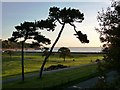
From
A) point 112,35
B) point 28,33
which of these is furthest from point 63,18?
point 112,35

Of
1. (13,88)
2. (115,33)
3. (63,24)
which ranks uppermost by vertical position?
(63,24)

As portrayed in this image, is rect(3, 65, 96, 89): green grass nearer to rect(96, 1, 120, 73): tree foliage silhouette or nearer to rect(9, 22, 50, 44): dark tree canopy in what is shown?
rect(9, 22, 50, 44): dark tree canopy

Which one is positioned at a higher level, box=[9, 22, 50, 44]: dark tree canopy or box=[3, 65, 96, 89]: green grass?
box=[9, 22, 50, 44]: dark tree canopy

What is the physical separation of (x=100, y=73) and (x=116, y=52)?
139 cm

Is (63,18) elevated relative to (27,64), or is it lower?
elevated

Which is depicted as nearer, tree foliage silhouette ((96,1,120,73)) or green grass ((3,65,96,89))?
tree foliage silhouette ((96,1,120,73))

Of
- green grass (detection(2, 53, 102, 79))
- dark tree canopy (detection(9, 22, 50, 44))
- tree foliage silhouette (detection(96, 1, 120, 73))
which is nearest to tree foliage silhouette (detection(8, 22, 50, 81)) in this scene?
dark tree canopy (detection(9, 22, 50, 44))

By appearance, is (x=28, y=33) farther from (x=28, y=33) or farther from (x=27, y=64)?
(x=27, y=64)

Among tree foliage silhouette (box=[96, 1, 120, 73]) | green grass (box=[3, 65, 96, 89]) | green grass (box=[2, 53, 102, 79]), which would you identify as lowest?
green grass (box=[3, 65, 96, 89])

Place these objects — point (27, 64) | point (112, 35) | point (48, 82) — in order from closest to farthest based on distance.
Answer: point (112, 35) → point (48, 82) → point (27, 64)

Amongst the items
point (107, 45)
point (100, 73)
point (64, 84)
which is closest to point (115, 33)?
point (107, 45)

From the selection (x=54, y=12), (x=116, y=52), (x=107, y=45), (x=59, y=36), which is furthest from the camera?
(x=59, y=36)

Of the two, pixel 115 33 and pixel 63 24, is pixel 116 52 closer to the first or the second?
pixel 115 33

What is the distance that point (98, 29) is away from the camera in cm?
1577
